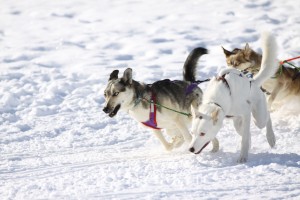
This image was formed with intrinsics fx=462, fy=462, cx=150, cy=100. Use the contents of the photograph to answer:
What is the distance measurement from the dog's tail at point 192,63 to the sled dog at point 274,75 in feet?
4.21

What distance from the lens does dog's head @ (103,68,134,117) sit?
5414 millimetres

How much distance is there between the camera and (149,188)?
413cm

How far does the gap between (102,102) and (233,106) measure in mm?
3982

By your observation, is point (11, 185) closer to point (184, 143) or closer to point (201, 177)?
point (201, 177)

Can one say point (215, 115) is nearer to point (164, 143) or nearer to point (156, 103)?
point (156, 103)

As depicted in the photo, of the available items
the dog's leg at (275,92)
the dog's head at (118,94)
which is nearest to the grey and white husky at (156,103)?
the dog's head at (118,94)

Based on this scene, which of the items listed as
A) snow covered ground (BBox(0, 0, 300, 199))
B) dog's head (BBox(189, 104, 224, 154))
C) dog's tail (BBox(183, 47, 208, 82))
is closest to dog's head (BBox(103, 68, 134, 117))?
snow covered ground (BBox(0, 0, 300, 199))

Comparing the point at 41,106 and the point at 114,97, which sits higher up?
the point at 114,97

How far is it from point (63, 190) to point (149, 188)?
2.66 feet

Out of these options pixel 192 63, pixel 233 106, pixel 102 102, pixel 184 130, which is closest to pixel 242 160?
pixel 233 106

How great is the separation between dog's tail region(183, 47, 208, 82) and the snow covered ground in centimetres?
91

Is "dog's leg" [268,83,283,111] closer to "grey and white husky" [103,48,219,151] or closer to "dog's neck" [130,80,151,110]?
"grey and white husky" [103,48,219,151]

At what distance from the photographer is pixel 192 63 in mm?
6055

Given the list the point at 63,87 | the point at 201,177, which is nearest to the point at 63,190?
the point at 201,177
